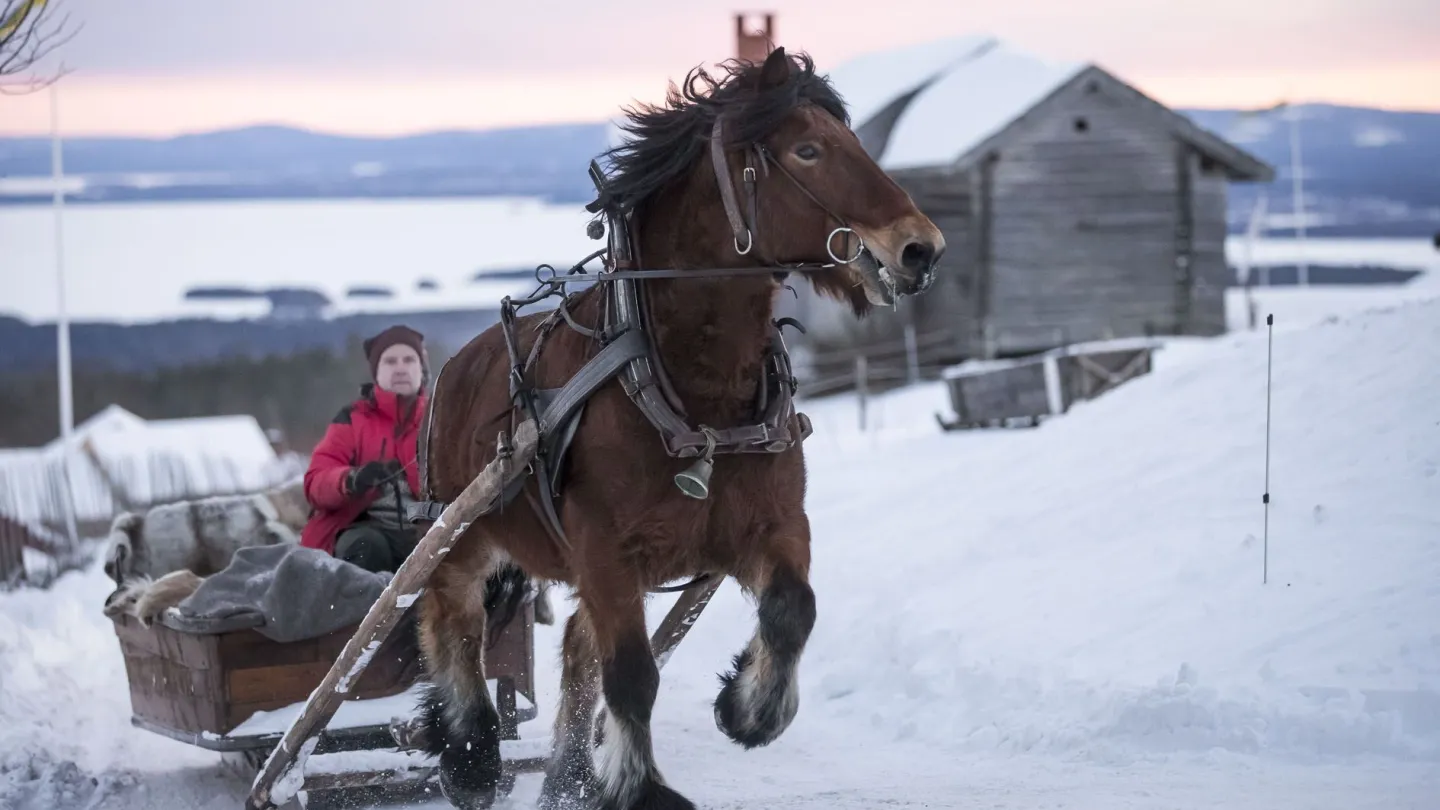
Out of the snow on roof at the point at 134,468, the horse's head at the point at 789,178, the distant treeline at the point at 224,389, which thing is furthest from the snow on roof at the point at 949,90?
the horse's head at the point at 789,178

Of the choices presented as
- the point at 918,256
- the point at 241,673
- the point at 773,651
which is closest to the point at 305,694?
the point at 241,673

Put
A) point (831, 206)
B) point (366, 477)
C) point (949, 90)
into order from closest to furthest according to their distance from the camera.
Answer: point (831, 206), point (366, 477), point (949, 90)

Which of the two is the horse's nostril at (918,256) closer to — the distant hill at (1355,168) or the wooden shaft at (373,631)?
the wooden shaft at (373,631)

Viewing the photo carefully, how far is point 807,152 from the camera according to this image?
439 centimetres

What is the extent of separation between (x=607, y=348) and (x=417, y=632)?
1.87 metres

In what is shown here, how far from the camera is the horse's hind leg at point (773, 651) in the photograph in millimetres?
4555

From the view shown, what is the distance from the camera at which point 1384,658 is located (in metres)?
5.77

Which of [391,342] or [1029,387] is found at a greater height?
[391,342]

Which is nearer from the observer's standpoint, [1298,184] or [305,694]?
[305,694]

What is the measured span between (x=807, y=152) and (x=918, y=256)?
518 millimetres

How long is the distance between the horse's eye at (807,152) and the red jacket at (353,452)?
266 cm

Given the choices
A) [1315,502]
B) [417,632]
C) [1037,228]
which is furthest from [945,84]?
[417,632]

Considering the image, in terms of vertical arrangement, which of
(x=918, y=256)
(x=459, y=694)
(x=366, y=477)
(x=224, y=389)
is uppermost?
(x=918, y=256)

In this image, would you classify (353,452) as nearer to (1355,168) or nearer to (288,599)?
(288,599)
